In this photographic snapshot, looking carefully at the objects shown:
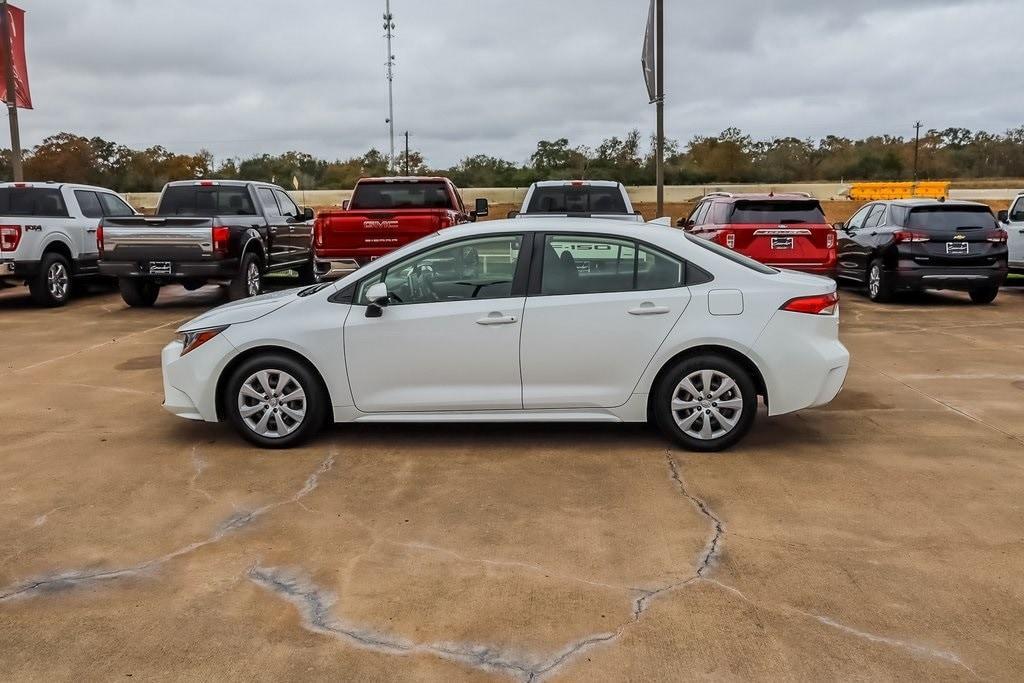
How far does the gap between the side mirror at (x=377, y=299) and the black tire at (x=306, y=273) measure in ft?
35.4

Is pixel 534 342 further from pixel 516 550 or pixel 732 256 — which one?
pixel 516 550

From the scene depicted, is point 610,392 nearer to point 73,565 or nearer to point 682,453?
point 682,453

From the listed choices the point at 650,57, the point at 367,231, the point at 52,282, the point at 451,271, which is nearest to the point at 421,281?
the point at 451,271

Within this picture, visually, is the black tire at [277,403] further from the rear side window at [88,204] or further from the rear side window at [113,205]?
the rear side window at [113,205]

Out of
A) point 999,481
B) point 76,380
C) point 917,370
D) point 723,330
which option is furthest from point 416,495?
point 917,370

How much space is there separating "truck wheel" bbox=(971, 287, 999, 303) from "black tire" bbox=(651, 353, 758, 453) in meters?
9.82

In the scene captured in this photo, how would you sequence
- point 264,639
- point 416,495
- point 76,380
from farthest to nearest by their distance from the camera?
point 76,380, point 416,495, point 264,639

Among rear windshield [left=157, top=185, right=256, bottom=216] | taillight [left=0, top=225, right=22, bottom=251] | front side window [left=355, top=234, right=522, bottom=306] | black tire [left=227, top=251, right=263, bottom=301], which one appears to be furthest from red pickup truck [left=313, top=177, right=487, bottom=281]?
front side window [left=355, top=234, right=522, bottom=306]

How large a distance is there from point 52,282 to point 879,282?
12618mm

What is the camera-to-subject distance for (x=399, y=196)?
45.0 feet

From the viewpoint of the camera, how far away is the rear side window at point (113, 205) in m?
15.3

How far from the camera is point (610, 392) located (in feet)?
19.4

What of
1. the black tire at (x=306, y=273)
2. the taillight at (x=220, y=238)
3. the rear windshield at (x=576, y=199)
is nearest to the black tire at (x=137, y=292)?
the taillight at (x=220, y=238)

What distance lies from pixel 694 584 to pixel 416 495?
5.90 feet
